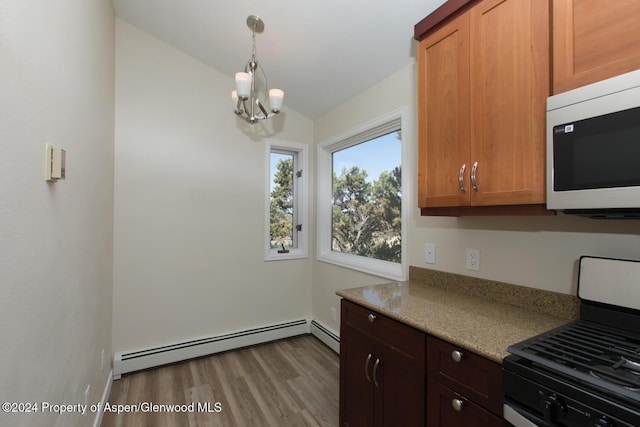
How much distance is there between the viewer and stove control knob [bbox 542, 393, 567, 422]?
0.79 metres

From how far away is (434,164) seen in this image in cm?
156

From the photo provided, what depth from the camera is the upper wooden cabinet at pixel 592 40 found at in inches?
35.6

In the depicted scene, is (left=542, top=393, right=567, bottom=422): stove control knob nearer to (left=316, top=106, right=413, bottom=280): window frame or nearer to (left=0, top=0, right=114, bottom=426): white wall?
(left=316, top=106, right=413, bottom=280): window frame

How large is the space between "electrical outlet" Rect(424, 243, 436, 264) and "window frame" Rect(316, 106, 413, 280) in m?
0.18

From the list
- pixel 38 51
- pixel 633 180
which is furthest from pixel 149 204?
pixel 633 180

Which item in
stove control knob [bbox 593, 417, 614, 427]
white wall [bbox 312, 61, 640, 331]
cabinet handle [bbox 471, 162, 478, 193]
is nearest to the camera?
stove control knob [bbox 593, 417, 614, 427]

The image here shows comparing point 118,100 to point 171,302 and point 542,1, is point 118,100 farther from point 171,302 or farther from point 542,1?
point 542,1

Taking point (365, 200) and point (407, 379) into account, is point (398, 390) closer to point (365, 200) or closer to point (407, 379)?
point (407, 379)

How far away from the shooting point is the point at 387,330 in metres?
1.41

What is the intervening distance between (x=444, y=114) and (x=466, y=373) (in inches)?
46.7

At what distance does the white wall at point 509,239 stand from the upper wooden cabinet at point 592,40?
0.59m

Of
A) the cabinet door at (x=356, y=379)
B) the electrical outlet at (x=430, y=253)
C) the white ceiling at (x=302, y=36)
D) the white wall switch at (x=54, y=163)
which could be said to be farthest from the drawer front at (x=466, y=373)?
the white ceiling at (x=302, y=36)

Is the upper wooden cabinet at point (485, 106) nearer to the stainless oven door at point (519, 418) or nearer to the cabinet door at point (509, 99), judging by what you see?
the cabinet door at point (509, 99)

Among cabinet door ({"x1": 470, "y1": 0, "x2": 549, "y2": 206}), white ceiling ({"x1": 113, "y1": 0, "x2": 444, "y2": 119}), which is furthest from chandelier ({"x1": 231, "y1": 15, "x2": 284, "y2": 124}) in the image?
cabinet door ({"x1": 470, "y1": 0, "x2": 549, "y2": 206})
